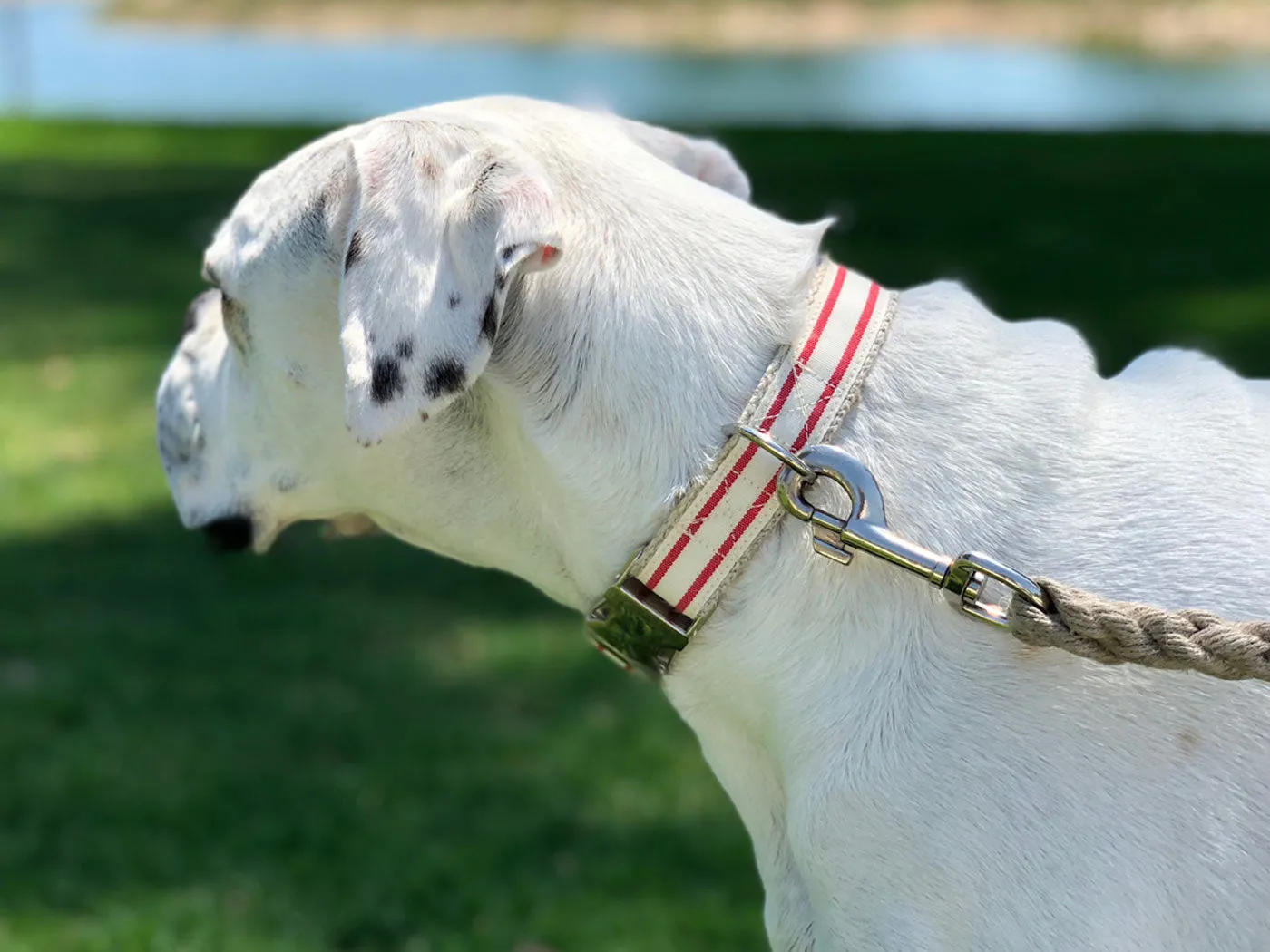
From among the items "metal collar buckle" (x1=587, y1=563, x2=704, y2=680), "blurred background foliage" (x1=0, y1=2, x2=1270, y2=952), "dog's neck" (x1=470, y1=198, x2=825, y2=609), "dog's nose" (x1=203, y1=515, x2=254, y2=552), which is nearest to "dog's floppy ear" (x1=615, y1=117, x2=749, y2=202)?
"dog's neck" (x1=470, y1=198, x2=825, y2=609)

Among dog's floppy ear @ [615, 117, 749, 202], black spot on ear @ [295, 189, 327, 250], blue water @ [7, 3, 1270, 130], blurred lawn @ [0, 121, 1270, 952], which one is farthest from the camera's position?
blue water @ [7, 3, 1270, 130]

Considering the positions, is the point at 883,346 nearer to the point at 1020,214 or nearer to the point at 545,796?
the point at 545,796

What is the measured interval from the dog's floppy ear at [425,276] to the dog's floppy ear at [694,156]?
506 mm

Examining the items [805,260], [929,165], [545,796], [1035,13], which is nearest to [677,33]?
[1035,13]

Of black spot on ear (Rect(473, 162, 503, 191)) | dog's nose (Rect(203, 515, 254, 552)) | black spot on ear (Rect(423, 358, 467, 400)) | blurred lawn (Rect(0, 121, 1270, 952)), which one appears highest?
black spot on ear (Rect(473, 162, 503, 191))

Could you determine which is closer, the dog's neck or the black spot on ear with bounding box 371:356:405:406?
the black spot on ear with bounding box 371:356:405:406

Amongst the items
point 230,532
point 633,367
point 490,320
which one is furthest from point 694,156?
point 230,532

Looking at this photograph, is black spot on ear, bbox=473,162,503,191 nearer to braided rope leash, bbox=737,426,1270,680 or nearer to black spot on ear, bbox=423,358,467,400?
black spot on ear, bbox=423,358,467,400

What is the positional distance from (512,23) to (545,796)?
23.3 m

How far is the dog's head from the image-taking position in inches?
75.4

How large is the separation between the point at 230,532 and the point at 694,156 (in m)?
0.97

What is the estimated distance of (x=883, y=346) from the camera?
81.8 inches

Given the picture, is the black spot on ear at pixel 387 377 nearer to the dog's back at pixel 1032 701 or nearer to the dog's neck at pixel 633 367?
the dog's neck at pixel 633 367

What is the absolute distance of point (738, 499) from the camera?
1984 millimetres
